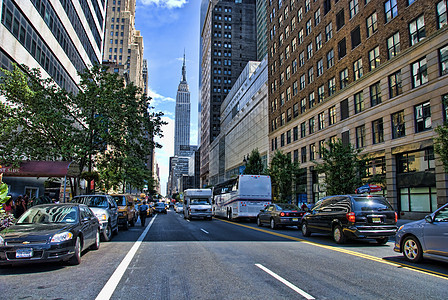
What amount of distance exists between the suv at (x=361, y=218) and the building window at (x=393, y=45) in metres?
18.9

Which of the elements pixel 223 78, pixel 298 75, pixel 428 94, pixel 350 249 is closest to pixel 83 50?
pixel 298 75

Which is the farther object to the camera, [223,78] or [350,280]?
[223,78]

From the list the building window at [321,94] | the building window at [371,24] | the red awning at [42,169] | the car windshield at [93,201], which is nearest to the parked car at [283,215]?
the car windshield at [93,201]

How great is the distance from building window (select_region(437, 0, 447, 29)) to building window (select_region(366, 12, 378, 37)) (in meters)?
6.53

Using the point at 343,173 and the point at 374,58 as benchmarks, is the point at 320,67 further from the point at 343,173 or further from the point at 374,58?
the point at 343,173

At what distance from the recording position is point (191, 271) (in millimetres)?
7375

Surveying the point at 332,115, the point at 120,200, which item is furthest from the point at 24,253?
the point at 332,115

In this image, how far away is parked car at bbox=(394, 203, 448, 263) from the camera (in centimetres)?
764

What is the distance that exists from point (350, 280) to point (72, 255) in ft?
20.1

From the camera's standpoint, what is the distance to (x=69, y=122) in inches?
802

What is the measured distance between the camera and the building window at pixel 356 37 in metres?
31.6

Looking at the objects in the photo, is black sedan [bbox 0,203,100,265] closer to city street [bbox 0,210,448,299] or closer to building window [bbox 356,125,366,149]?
city street [bbox 0,210,448,299]

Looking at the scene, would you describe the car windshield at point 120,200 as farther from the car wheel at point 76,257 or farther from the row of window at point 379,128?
the row of window at point 379,128

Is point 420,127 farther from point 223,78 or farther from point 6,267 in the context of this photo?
point 223,78
